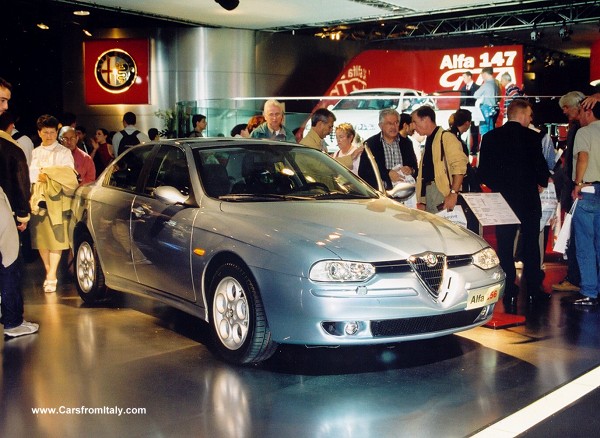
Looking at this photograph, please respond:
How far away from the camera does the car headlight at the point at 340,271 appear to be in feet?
17.8

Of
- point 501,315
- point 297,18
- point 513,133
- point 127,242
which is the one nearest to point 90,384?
point 127,242

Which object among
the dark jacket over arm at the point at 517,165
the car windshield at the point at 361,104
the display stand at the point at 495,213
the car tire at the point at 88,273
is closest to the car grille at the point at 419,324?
the display stand at the point at 495,213

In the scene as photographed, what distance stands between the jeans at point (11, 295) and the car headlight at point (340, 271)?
2.51 meters

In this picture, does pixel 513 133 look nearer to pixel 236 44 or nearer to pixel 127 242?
pixel 127 242

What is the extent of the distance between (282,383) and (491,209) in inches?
119

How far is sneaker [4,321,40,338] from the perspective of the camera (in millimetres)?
6863

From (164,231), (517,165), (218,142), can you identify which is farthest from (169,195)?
(517,165)

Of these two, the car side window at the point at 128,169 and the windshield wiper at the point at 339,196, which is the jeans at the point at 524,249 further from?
the car side window at the point at 128,169

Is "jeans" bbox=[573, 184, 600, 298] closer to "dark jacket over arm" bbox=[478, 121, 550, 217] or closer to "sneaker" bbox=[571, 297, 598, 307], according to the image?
"sneaker" bbox=[571, 297, 598, 307]

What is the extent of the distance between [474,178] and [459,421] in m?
5.04

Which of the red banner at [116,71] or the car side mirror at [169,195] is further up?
the red banner at [116,71]

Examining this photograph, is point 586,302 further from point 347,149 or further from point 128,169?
point 128,169

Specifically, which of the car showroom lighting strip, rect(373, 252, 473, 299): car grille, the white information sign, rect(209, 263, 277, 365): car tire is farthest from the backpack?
the car showroom lighting strip

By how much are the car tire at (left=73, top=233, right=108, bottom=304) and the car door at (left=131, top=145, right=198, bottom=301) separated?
991 millimetres
